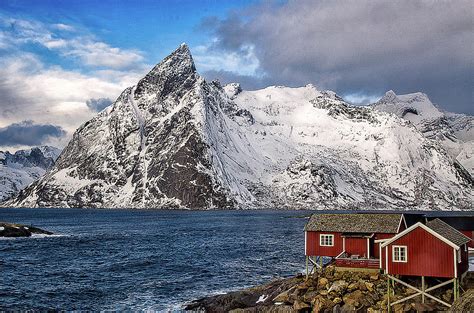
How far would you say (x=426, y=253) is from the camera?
43.8 metres

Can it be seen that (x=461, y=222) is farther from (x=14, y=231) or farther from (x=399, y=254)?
(x=14, y=231)

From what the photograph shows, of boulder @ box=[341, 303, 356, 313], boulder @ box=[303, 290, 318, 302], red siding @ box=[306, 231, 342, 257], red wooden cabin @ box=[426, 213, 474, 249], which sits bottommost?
boulder @ box=[341, 303, 356, 313]

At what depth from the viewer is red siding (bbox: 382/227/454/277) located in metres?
42.9

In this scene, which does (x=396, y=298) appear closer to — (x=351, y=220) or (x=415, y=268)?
(x=415, y=268)

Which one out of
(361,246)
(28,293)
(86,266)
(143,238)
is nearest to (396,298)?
(361,246)

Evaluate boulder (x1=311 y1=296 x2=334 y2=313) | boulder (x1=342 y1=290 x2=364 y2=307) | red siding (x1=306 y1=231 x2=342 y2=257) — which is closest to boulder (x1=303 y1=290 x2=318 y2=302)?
boulder (x1=311 y1=296 x2=334 y2=313)

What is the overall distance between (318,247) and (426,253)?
14.6m

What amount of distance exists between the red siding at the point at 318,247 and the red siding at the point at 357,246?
1.04 meters

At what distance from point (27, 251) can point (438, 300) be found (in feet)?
267

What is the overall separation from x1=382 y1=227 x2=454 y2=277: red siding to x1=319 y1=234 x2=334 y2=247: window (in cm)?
1095

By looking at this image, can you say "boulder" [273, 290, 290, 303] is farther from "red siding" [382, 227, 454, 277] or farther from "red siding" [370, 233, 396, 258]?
"red siding" [370, 233, 396, 258]

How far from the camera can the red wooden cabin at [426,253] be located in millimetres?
42812

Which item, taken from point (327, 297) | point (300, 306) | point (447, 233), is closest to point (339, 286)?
point (327, 297)

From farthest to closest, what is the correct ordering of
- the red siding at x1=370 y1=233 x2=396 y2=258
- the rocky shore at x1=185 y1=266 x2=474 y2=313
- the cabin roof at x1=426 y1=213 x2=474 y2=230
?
the cabin roof at x1=426 y1=213 x2=474 y2=230 < the red siding at x1=370 y1=233 x2=396 y2=258 < the rocky shore at x1=185 y1=266 x2=474 y2=313
